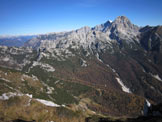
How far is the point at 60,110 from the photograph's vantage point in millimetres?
143500

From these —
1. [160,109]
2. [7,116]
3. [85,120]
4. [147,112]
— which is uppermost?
[160,109]

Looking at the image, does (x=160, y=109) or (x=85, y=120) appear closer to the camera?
(x=160, y=109)

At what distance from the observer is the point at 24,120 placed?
4961 inches

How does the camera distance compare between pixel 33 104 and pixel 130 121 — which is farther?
pixel 33 104

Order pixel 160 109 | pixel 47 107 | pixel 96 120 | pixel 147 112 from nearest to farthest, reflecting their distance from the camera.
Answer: pixel 160 109 < pixel 147 112 < pixel 96 120 < pixel 47 107

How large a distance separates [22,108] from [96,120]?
7394 centimetres

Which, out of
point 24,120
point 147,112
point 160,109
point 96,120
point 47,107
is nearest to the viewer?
point 160,109

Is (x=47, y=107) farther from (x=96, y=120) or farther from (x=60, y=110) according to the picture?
(x=96, y=120)

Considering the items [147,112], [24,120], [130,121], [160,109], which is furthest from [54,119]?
[160,109]

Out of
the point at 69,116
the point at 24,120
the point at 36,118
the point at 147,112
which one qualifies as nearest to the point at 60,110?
the point at 69,116

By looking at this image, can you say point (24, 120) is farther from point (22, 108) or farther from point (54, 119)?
point (54, 119)

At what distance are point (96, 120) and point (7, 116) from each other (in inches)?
3250

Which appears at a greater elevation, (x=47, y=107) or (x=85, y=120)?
(x=47, y=107)

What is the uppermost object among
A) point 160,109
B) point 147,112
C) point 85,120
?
point 160,109
